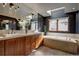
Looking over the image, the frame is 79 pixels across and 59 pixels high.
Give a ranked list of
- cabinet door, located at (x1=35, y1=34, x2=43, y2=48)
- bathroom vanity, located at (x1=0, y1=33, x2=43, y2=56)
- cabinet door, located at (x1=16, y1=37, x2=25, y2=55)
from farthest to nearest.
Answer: cabinet door, located at (x1=35, y1=34, x2=43, y2=48) → cabinet door, located at (x1=16, y1=37, x2=25, y2=55) → bathroom vanity, located at (x1=0, y1=33, x2=43, y2=56)

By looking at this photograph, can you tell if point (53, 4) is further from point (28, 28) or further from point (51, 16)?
point (28, 28)

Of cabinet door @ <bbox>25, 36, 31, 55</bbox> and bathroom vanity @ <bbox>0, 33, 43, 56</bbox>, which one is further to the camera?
cabinet door @ <bbox>25, 36, 31, 55</bbox>

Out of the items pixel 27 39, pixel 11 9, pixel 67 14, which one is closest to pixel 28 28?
pixel 27 39

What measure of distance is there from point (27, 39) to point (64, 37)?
2.50 ft

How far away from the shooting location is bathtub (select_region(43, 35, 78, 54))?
6.40 ft

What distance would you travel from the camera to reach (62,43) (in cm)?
200

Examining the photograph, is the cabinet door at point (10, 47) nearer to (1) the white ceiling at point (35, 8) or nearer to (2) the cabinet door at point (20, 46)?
(2) the cabinet door at point (20, 46)

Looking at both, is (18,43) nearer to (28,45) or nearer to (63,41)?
(28,45)

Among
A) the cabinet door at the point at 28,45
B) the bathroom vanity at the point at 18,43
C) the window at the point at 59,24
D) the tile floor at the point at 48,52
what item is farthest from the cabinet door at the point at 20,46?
the window at the point at 59,24

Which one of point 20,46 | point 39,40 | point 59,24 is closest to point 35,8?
point 59,24

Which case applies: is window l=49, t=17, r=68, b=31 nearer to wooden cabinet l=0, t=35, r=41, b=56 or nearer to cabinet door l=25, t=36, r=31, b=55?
wooden cabinet l=0, t=35, r=41, b=56

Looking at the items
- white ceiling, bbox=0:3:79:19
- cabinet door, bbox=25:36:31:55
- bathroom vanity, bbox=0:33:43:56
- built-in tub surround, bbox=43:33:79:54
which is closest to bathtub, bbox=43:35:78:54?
built-in tub surround, bbox=43:33:79:54

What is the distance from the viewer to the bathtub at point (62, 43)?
1.95 meters

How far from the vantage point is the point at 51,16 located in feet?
6.35
